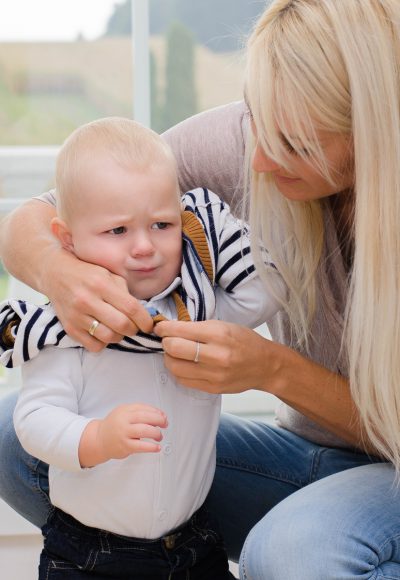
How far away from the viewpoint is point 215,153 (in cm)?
172

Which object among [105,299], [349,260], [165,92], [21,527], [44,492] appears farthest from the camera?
[165,92]

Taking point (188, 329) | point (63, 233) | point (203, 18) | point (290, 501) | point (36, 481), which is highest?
point (203, 18)

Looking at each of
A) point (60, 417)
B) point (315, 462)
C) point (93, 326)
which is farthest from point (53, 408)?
point (315, 462)

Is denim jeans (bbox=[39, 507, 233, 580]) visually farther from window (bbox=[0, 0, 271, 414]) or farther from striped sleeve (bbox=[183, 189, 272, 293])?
window (bbox=[0, 0, 271, 414])

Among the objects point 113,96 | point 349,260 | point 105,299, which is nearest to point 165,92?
point 113,96

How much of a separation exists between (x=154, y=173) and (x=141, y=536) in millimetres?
549

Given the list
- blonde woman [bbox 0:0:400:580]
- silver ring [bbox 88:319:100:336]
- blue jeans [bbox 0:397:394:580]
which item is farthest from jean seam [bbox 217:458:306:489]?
silver ring [bbox 88:319:100:336]

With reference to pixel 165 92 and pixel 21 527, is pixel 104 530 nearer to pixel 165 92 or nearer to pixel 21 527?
pixel 21 527

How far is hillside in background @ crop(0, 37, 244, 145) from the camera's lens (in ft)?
8.90

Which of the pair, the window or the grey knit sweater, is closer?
the grey knit sweater

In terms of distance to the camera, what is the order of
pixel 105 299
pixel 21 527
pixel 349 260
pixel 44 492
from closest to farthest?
1. pixel 105 299
2. pixel 349 260
3. pixel 44 492
4. pixel 21 527

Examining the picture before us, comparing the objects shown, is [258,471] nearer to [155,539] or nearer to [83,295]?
[155,539]

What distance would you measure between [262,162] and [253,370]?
1.04 ft

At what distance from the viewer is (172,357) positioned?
1.37 meters
